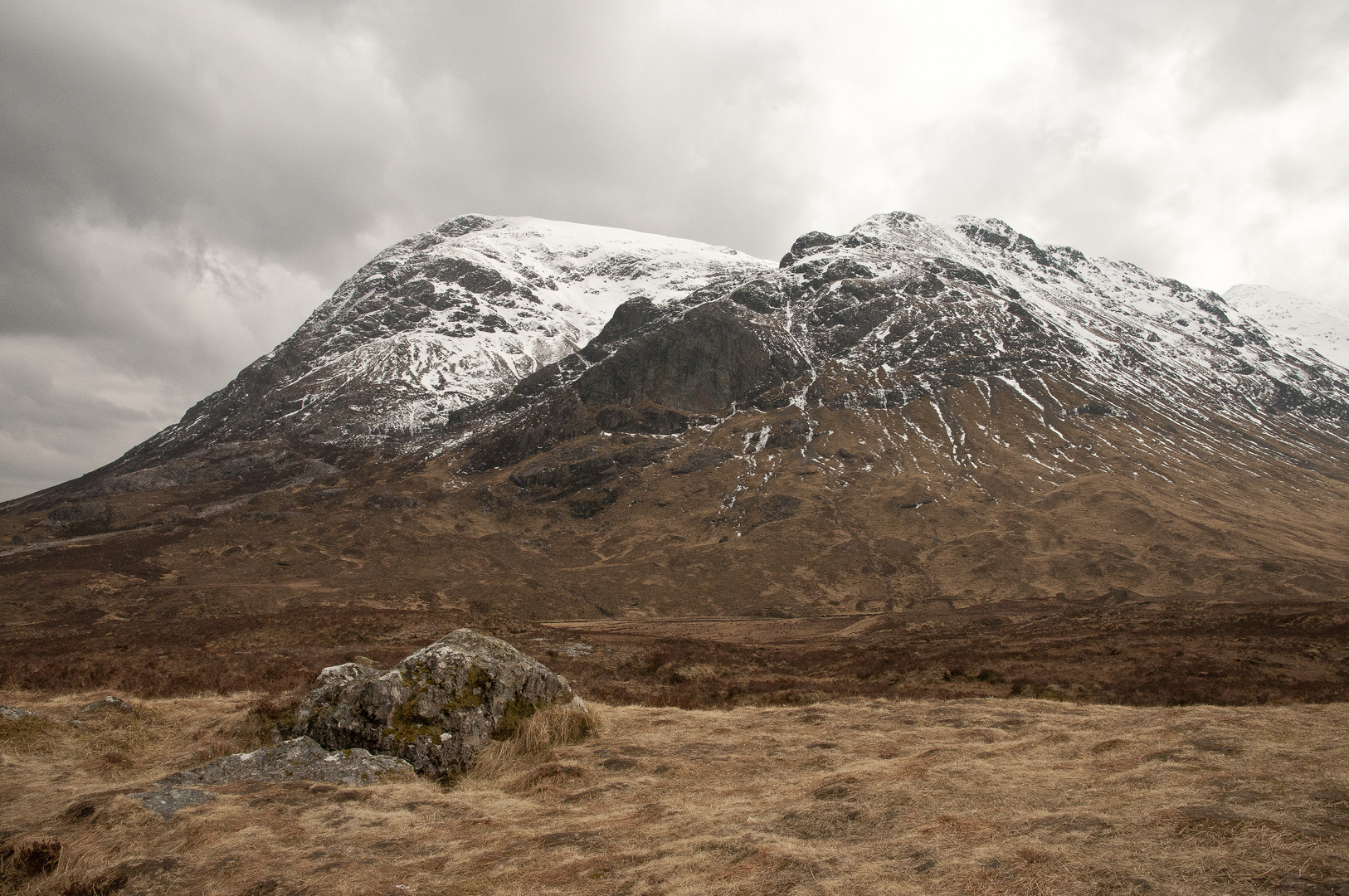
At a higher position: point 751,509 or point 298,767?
point 751,509

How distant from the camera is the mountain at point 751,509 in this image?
7569cm

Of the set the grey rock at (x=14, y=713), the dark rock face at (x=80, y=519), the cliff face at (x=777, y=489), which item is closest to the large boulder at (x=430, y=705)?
the grey rock at (x=14, y=713)

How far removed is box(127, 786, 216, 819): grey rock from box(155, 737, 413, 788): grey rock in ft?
1.99

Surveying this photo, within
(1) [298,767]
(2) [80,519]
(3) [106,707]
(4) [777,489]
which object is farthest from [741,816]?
(2) [80,519]

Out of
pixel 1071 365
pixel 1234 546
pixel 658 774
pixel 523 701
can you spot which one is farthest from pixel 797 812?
pixel 1071 365

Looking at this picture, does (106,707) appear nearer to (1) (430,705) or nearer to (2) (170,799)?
(2) (170,799)

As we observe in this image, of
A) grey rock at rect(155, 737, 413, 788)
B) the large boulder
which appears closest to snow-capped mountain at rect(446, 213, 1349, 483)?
the large boulder

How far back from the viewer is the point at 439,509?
13112cm

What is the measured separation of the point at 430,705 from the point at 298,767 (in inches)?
103

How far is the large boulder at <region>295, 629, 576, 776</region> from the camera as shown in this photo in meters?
13.6

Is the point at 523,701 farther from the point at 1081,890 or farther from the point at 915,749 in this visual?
the point at 1081,890

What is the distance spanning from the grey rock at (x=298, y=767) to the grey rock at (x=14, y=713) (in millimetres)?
5425

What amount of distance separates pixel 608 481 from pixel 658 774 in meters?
131

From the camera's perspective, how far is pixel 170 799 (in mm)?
10492
